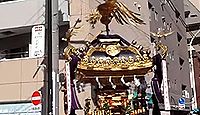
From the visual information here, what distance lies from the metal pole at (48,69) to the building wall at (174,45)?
563cm

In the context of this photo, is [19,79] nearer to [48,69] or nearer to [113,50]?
[48,69]

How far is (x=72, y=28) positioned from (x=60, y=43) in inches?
68.3

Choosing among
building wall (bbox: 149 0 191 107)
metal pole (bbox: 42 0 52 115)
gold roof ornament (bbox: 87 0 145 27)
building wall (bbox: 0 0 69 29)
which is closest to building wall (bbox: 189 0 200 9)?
building wall (bbox: 149 0 191 107)

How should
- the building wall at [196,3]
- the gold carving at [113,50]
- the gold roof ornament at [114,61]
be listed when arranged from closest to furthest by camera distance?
the gold roof ornament at [114,61] < the gold carving at [113,50] < the building wall at [196,3]

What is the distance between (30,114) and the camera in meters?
15.0

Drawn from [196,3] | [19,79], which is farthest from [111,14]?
[196,3]

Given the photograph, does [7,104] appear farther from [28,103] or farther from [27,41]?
[27,41]

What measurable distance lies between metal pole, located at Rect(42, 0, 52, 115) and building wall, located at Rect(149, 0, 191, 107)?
5.63 m

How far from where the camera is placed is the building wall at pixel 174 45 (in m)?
21.2

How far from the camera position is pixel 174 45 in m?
25.0

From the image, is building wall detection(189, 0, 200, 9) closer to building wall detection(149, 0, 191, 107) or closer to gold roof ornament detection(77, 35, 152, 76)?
building wall detection(149, 0, 191, 107)

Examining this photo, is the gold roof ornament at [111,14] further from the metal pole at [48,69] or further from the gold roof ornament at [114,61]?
the metal pole at [48,69]

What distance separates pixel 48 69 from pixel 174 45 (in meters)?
12.4

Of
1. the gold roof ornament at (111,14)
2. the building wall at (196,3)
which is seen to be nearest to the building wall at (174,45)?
the building wall at (196,3)
